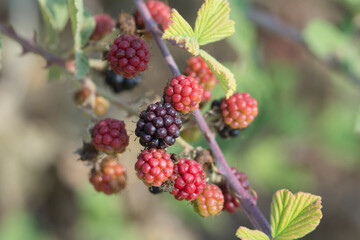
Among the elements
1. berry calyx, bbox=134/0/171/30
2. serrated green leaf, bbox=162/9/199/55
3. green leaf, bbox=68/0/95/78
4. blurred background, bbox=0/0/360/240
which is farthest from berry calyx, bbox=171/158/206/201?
blurred background, bbox=0/0/360/240

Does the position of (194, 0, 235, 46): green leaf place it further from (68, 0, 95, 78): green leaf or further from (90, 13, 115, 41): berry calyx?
(90, 13, 115, 41): berry calyx

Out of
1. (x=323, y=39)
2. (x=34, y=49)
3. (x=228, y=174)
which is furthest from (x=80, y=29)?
(x=323, y=39)

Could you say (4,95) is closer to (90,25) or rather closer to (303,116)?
(90,25)

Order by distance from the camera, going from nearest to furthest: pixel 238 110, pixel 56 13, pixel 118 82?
1. pixel 238 110
2. pixel 118 82
3. pixel 56 13

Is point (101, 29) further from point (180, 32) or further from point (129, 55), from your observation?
point (180, 32)

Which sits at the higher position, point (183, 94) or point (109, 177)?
point (183, 94)

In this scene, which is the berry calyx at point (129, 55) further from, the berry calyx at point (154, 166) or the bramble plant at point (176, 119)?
the berry calyx at point (154, 166)
